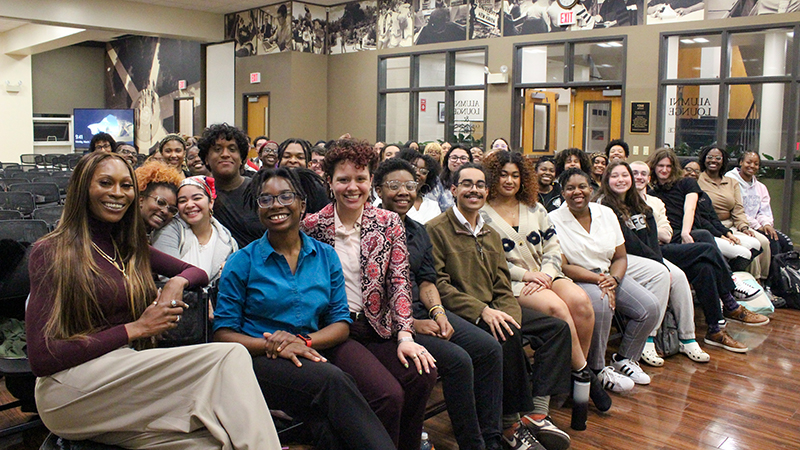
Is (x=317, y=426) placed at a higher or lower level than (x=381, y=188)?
lower

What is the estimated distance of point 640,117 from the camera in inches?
365

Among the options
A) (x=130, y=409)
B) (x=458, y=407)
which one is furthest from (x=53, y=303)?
(x=458, y=407)

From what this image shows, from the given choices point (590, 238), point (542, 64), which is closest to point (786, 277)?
point (590, 238)

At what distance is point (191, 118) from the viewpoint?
15398mm

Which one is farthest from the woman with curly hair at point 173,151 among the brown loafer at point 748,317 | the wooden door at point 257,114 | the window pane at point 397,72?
the wooden door at point 257,114

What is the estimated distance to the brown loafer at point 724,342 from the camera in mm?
4605

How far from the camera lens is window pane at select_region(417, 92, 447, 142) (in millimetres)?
11836

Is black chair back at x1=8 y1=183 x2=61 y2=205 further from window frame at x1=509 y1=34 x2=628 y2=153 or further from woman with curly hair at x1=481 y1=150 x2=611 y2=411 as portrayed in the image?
window frame at x1=509 y1=34 x2=628 y2=153

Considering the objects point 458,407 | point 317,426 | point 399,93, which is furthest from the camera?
point 399,93

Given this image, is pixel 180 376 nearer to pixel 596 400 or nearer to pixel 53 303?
pixel 53 303

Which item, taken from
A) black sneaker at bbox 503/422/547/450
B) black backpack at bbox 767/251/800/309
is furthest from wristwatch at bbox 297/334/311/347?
black backpack at bbox 767/251/800/309

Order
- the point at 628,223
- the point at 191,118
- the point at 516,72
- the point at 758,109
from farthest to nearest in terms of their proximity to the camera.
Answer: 1. the point at 191,118
2. the point at 516,72
3. the point at 758,109
4. the point at 628,223

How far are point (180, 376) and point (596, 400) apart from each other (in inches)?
91.7

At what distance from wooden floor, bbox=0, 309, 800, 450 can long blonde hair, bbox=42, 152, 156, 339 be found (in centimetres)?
134
